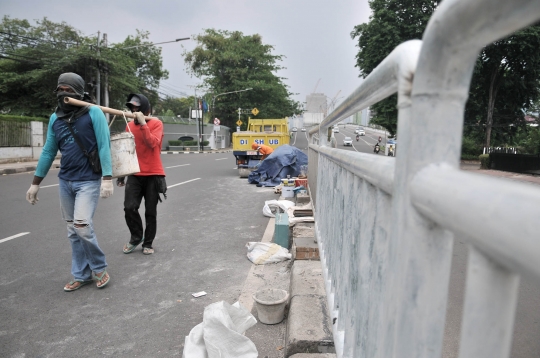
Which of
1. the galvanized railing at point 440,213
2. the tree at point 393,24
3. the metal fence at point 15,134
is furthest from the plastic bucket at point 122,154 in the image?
the tree at point 393,24

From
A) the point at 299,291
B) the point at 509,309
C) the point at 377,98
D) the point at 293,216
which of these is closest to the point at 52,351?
the point at 299,291

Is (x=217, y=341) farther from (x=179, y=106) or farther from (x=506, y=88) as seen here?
(x=179, y=106)

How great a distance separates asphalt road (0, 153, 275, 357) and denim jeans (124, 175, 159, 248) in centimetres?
23

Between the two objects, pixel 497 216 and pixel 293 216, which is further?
pixel 293 216

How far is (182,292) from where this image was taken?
3422 mm

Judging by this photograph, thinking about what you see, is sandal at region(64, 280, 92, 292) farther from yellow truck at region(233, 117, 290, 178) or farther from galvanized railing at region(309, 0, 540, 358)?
yellow truck at region(233, 117, 290, 178)

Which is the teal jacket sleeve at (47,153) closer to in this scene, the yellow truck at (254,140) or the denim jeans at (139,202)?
the denim jeans at (139,202)

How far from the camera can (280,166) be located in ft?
34.3

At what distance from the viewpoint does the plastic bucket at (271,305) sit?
2678 mm

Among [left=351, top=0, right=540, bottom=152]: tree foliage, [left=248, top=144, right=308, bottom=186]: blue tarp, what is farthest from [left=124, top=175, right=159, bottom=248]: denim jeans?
[left=351, top=0, right=540, bottom=152]: tree foliage

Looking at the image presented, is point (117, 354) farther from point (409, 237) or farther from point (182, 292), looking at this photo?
point (409, 237)

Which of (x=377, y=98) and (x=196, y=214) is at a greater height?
(x=377, y=98)

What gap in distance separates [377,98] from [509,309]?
2.72 ft

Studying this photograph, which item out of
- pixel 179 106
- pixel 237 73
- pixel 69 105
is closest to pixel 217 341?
pixel 69 105
